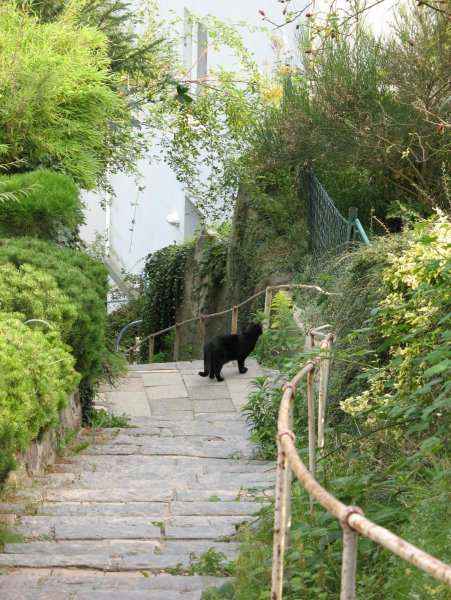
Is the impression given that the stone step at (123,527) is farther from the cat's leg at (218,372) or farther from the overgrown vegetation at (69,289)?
the cat's leg at (218,372)

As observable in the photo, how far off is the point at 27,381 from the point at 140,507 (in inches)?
38.6

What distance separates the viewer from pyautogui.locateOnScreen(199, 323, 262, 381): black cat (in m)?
10.3

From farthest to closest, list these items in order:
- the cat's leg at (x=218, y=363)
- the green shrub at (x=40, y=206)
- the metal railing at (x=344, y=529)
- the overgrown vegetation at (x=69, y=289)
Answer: the cat's leg at (x=218, y=363)
the green shrub at (x=40, y=206)
the overgrown vegetation at (x=69, y=289)
the metal railing at (x=344, y=529)

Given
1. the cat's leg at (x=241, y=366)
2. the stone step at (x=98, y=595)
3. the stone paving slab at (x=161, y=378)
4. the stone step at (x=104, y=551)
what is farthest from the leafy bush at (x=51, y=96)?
the stone step at (x=98, y=595)

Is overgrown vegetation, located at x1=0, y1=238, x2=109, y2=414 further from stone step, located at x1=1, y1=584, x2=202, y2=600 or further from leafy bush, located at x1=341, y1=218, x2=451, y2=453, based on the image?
stone step, located at x1=1, y1=584, x2=202, y2=600

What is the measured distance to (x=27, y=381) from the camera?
5938 mm

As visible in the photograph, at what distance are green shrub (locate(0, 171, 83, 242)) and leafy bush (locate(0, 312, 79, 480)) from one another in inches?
88.6

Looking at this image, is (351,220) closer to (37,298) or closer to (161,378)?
(161,378)

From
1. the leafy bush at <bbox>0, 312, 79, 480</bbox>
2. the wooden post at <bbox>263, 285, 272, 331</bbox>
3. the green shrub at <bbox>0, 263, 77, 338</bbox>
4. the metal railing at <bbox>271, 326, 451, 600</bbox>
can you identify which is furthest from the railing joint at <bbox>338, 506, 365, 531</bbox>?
the wooden post at <bbox>263, 285, 272, 331</bbox>

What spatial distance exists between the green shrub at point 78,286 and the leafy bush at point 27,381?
598 millimetres

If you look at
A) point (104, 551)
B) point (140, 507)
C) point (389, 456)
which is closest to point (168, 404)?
point (140, 507)

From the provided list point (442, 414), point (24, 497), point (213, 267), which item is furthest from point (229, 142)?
point (442, 414)

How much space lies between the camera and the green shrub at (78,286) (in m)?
8.03

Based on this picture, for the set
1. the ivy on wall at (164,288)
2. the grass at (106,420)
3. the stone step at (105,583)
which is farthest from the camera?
the ivy on wall at (164,288)
